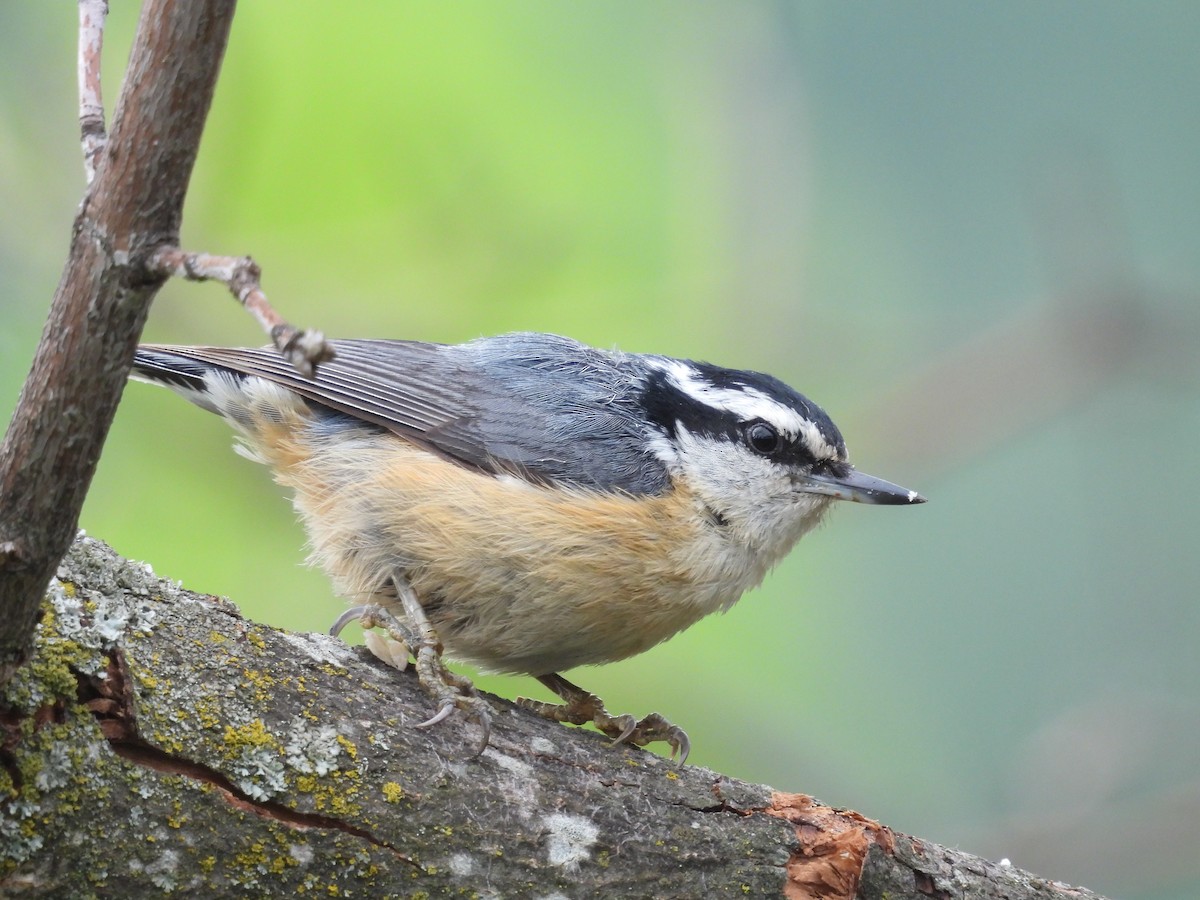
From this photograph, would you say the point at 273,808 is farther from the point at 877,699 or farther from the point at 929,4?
the point at 929,4

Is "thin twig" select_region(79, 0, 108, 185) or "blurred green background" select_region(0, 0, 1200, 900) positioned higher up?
"blurred green background" select_region(0, 0, 1200, 900)

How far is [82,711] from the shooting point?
189cm

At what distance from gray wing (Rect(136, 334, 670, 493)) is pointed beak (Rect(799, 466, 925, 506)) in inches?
17.3

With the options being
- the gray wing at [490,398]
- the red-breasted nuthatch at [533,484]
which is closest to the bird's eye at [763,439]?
the red-breasted nuthatch at [533,484]

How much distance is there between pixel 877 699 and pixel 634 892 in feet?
13.3

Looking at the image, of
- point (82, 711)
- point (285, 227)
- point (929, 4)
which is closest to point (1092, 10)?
point (929, 4)

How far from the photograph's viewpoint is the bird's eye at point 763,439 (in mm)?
3326

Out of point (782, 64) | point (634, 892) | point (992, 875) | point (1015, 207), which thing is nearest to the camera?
point (634, 892)

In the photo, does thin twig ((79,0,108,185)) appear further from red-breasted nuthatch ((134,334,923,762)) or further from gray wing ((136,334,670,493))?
gray wing ((136,334,670,493))

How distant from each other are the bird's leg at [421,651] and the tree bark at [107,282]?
41.3 inches

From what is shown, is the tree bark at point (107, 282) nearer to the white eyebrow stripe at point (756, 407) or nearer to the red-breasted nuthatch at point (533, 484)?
the red-breasted nuthatch at point (533, 484)

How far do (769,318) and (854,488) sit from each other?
1.62 m

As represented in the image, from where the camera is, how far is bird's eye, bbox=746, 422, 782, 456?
3.33 meters

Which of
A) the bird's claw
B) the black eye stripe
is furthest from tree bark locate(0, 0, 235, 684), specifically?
the black eye stripe
